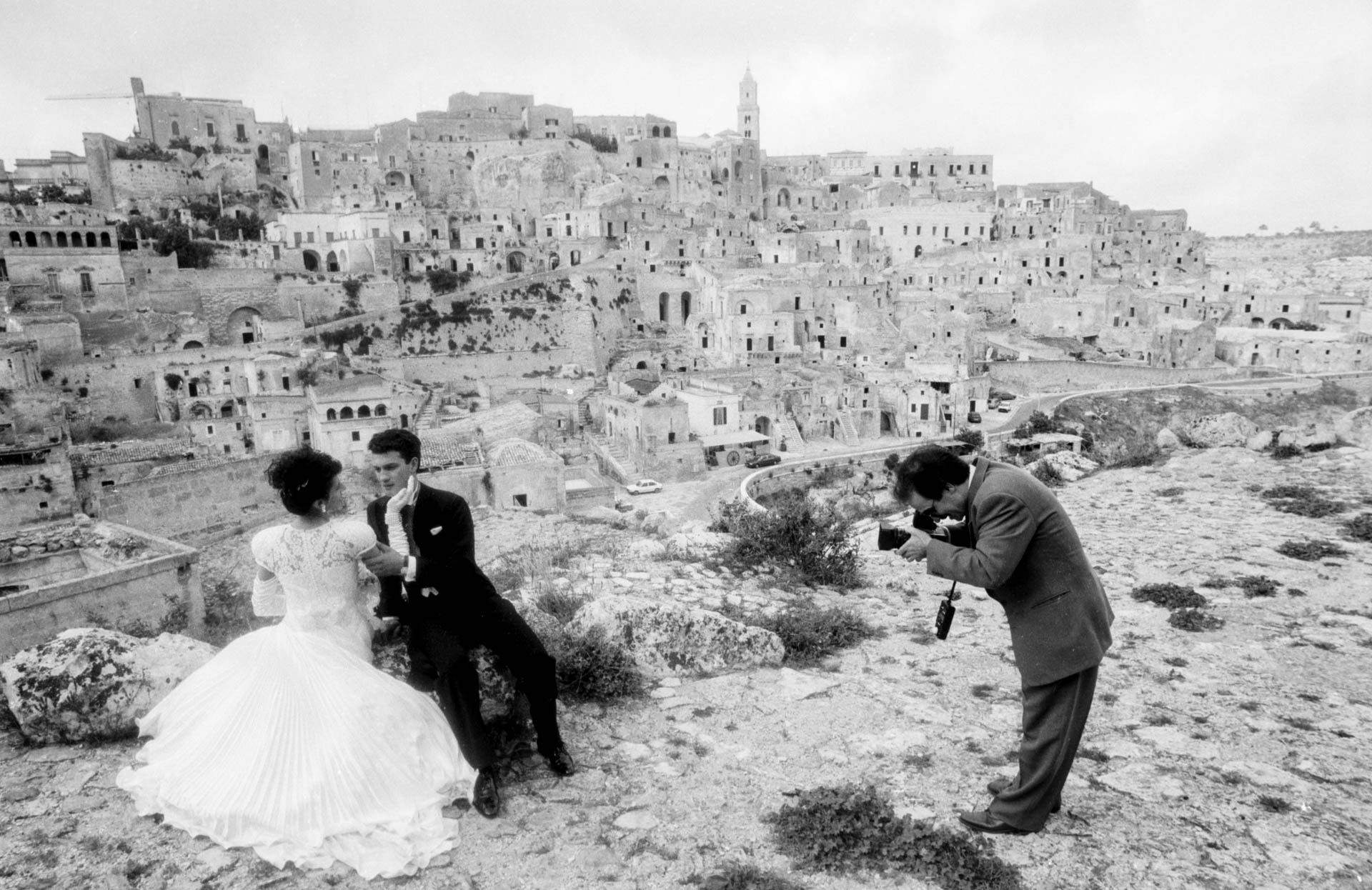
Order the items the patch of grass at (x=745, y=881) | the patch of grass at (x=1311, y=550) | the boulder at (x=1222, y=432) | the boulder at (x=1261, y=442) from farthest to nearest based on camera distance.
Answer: the boulder at (x=1222, y=432), the boulder at (x=1261, y=442), the patch of grass at (x=1311, y=550), the patch of grass at (x=745, y=881)

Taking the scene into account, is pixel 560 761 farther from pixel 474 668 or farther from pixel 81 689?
pixel 81 689

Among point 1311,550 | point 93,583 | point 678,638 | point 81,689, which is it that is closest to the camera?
point 81,689

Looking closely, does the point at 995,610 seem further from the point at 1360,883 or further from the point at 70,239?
the point at 70,239

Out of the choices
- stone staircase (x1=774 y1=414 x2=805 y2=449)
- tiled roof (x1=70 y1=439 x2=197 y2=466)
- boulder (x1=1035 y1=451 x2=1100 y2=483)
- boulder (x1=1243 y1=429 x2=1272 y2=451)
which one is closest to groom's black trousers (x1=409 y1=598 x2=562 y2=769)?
boulder (x1=1035 y1=451 x2=1100 y2=483)

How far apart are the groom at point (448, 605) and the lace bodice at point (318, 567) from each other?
5.0 inches

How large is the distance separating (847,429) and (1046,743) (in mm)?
33953

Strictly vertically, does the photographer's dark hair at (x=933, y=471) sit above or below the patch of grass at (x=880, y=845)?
above

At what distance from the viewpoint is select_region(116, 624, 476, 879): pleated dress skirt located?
10.5 feet

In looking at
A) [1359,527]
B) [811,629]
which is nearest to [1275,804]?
[811,629]

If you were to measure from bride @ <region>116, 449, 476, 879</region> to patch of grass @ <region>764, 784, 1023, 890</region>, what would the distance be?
1.44 meters

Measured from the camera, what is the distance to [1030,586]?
3.28 meters

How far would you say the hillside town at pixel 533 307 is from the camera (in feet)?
90.9

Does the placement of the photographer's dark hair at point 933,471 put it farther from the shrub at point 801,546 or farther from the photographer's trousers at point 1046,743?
the shrub at point 801,546

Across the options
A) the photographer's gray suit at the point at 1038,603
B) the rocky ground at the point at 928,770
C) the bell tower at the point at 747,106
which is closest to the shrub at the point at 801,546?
the rocky ground at the point at 928,770
